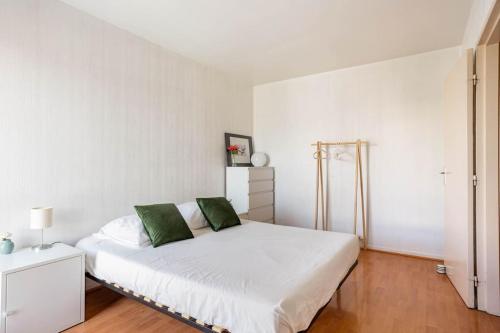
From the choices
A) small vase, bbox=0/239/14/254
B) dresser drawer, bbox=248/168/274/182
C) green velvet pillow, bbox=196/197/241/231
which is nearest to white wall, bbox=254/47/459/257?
dresser drawer, bbox=248/168/274/182

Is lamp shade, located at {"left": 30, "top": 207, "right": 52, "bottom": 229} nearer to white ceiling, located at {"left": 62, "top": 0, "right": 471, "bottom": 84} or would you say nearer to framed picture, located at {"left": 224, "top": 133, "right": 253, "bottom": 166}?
white ceiling, located at {"left": 62, "top": 0, "right": 471, "bottom": 84}

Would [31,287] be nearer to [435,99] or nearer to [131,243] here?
[131,243]

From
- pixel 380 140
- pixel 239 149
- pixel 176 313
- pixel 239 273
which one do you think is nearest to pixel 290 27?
pixel 380 140

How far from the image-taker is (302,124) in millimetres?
4434

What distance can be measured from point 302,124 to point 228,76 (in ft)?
4.66

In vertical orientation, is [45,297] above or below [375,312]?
above

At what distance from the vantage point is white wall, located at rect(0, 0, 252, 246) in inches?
82.9

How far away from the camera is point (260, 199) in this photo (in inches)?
168

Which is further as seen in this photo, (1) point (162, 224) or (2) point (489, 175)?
(1) point (162, 224)

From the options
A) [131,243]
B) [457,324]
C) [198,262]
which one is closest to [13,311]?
[131,243]

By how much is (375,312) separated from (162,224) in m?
1.95

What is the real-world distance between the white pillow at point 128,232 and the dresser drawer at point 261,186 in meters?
1.89

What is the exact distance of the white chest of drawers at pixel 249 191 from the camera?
3998 millimetres

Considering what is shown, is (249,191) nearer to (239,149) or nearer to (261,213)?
(261,213)
